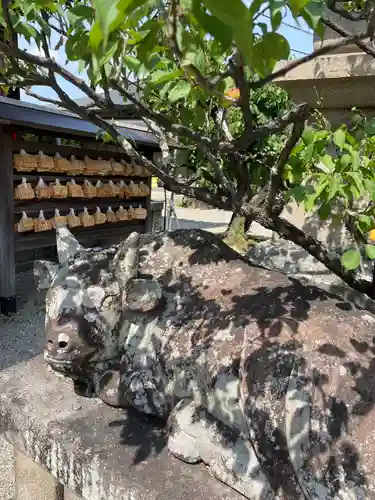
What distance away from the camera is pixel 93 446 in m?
1.52

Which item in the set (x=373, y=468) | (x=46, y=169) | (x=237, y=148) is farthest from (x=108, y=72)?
(x=46, y=169)

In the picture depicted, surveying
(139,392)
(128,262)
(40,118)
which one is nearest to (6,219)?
(40,118)

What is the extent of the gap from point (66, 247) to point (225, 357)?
77 centimetres

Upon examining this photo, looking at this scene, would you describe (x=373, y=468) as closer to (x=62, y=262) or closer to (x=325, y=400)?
(x=325, y=400)

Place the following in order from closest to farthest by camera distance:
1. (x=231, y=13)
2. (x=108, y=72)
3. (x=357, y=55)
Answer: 1. (x=231, y=13)
2. (x=108, y=72)
3. (x=357, y=55)

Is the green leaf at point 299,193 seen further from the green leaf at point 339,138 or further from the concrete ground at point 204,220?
the concrete ground at point 204,220

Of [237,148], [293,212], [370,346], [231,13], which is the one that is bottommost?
[370,346]

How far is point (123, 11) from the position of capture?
61 cm

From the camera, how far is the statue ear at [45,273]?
1716mm

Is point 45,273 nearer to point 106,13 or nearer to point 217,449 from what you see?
point 217,449

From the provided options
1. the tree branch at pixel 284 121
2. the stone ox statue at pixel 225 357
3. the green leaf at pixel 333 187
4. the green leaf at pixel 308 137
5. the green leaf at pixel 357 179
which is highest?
the tree branch at pixel 284 121

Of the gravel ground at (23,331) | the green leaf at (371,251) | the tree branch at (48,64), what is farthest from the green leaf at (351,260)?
the gravel ground at (23,331)

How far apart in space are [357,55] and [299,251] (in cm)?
90

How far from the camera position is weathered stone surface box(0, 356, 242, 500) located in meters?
1.37
